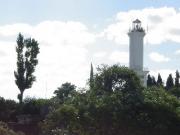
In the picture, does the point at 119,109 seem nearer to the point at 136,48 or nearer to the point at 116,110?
the point at 116,110

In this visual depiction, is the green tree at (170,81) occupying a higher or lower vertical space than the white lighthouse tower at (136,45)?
lower

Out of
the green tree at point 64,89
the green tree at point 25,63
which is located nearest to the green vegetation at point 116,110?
the green tree at point 25,63

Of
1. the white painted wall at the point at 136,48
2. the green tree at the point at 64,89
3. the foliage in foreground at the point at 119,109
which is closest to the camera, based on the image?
the foliage in foreground at the point at 119,109

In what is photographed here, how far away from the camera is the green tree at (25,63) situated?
59.9m

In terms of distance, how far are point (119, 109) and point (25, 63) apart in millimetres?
32665

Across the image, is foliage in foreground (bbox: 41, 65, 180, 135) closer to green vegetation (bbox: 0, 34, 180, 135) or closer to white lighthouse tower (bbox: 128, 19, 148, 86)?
green vegetation (bbox: 0, 34, 180, 135)

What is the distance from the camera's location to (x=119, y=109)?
3008 cm

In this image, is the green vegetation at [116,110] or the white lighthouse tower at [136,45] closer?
the green vegetation at [116,110]

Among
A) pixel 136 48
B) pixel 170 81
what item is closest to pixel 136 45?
pixel 136 48

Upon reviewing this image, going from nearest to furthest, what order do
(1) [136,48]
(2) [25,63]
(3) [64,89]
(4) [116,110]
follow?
(4) [116,110] → (2) [25,63] → (3) [64,89] → (1) [136,48]

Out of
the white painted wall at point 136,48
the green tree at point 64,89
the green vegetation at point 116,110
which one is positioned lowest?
the green vegetation at point 116,110

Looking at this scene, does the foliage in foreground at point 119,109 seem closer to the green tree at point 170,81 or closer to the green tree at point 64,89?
the green tree at point 170,81

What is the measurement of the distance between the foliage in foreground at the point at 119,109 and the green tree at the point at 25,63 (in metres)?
27.5

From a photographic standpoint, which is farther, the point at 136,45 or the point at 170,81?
the point at 136,45
